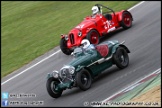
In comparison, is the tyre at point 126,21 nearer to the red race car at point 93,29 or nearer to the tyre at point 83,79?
the red race car at point 93,29

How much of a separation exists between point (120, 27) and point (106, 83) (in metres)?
7.36

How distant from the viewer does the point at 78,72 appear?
13695mm

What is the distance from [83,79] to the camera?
13.8 metres

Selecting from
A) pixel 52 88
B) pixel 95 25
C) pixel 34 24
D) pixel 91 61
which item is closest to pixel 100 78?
pixel 91 61

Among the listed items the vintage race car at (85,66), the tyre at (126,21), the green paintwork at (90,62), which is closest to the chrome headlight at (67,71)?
the vintage race car at (85,66)

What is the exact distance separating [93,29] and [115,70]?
4.48m

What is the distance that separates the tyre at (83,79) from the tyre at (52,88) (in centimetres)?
87

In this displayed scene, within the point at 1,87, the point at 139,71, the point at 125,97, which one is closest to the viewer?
the point at 125,97

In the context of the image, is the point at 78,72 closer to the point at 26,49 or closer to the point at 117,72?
the point at 117,72

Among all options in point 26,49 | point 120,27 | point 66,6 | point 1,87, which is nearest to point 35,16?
point 66,6

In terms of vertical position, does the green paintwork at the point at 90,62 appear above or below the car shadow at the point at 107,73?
above

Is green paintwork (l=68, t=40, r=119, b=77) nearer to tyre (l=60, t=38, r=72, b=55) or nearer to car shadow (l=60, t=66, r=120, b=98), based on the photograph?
car shadow (l=60, t=66, r=120, b=98)

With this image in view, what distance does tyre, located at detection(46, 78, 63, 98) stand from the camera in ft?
45.6

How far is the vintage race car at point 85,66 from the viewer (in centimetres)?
1380
